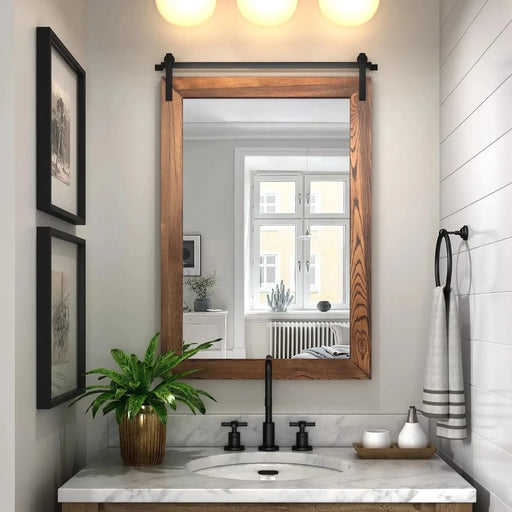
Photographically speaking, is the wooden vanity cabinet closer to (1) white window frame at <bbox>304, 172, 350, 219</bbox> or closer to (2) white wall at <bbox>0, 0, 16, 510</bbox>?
(2) white wall at <bbox>0, 0, 16, 510</bbox>

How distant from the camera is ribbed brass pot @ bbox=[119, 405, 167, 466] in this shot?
7.75 feet

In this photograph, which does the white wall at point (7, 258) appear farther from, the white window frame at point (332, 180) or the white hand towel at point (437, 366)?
the white hand towel at point (437, 366)

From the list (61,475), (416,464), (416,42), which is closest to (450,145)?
(416,42)

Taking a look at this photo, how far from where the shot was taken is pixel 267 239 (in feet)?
8.69

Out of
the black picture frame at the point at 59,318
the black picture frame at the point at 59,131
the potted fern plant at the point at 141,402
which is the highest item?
the black picture frame at the point at 59,131

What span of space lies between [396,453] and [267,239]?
0.76 meters

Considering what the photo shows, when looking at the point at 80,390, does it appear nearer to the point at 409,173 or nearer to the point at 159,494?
the point at 159,494

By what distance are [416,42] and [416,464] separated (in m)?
1.33

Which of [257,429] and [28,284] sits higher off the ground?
[28,284]

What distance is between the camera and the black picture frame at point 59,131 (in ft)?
7.00

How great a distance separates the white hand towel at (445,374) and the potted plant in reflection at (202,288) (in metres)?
0.70

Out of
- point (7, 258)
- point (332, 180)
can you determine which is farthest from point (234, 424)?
point (7, 258)

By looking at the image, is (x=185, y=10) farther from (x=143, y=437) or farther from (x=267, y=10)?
(x=143, y=437)

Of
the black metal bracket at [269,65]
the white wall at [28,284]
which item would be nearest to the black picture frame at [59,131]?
the white wall at [28,284]
